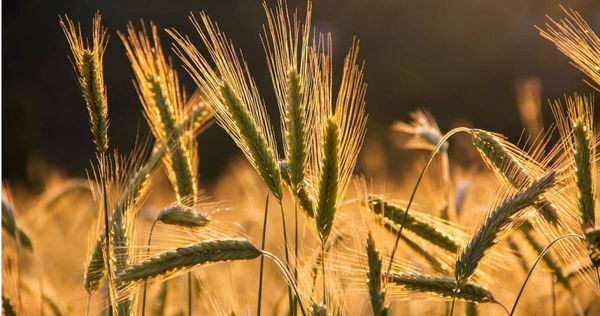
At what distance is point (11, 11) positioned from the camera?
22.4m

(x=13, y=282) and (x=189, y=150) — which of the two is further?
(x=189, y=150)

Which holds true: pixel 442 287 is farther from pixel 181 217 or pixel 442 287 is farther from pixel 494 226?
pixel 181 217

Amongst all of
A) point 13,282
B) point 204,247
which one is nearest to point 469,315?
point 204,247

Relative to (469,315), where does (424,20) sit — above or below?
above

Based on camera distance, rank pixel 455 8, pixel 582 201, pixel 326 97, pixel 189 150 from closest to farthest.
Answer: pixel 582 201 < pixel 326 97 < pixel 189 150 < pixel 455 8

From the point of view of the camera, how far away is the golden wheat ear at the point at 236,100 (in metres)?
1.46

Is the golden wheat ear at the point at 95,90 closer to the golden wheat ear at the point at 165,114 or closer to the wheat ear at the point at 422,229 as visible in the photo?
the golden wheat ear at the point at 165,114

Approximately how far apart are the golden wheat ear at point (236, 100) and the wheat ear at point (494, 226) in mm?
431

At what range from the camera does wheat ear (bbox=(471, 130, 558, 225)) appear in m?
1.52

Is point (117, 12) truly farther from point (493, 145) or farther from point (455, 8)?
point (493, 145)

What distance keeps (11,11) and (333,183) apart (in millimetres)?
24020

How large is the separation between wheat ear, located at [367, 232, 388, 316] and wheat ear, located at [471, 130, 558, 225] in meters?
0.44

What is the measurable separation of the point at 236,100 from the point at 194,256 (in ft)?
1.34

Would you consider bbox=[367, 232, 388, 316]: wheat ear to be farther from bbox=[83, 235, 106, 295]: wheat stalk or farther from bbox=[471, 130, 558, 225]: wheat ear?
bbox=[83, 235, 106, 295]: wheat stalk
